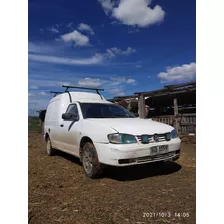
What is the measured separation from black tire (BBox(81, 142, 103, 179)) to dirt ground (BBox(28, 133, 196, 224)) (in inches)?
4.6

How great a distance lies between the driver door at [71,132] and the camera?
426 centimetres

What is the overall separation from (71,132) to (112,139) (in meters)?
1.40

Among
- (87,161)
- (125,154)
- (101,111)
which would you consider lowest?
(87,161)

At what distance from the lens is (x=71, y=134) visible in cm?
449

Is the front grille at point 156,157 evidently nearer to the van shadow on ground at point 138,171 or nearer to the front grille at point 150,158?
the front grille at point 150,158

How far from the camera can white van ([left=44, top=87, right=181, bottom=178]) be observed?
3.32 metres

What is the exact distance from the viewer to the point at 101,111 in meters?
4.58

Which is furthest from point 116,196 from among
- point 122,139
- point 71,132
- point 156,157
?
point 71,132

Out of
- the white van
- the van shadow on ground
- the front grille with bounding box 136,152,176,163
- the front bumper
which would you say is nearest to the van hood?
the white van

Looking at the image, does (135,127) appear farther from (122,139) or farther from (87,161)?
(87,161)
